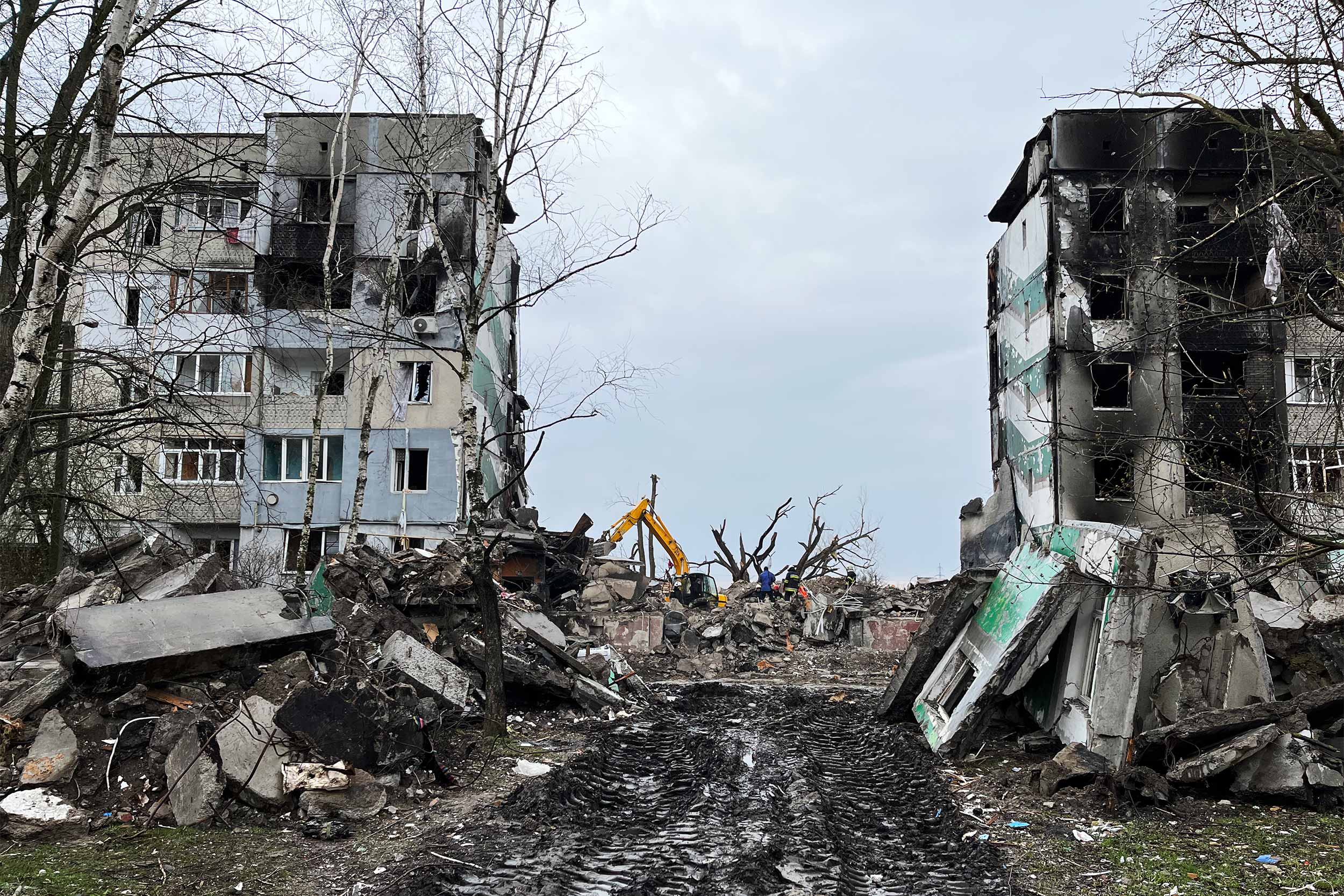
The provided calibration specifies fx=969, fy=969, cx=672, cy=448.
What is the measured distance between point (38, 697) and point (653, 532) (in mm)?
20870

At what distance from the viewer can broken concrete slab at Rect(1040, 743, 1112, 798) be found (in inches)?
293

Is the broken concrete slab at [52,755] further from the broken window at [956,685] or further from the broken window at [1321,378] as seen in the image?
the broken window at [1321,378]

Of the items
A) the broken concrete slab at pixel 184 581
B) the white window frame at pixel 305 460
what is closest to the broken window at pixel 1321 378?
the broken concrete slab at pixel 184 581

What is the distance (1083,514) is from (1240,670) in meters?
17.7

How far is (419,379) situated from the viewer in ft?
88.1

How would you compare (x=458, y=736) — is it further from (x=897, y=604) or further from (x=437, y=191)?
(x=897, y=604)

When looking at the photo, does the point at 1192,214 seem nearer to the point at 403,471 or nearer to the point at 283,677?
the point at 403,471

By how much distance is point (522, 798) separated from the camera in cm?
740

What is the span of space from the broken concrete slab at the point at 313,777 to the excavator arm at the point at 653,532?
65.0 feet

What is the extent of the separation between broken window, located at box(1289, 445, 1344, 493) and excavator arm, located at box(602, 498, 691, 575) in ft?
66.9

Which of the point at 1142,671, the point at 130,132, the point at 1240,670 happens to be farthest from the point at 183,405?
the point at 1240,670

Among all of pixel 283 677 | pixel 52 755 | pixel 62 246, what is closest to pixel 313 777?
pixel 283 677

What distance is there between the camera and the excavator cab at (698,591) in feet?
82.2

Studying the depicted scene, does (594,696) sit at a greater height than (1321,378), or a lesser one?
lesser
